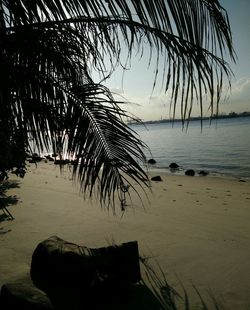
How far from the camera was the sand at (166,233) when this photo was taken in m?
4.15

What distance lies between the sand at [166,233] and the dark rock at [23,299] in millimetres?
966

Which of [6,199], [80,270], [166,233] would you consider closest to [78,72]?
[80,270]

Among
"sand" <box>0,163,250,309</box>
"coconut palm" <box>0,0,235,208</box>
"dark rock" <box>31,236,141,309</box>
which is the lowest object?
"sand" <box>0,163,250,309</box>

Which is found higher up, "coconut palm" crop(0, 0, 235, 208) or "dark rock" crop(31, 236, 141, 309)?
"coconut palm" crop(0, 0, 235, 208)

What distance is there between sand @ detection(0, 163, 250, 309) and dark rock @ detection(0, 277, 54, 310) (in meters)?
0.97

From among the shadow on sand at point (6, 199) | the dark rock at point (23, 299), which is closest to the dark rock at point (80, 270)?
the dark rock at point (23, 299)

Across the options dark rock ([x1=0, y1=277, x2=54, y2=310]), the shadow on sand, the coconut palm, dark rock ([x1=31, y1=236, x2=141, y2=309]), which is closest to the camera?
the coconut palm

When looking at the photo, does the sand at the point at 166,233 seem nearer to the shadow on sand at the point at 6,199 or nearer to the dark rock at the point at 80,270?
the shadow on sand at the point at 6,199

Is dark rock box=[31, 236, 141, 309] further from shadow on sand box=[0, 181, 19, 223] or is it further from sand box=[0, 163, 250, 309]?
shadow on sand box=[0, 181, 19, 223]

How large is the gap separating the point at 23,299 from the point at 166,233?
3524 mm

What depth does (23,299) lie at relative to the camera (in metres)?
2.89

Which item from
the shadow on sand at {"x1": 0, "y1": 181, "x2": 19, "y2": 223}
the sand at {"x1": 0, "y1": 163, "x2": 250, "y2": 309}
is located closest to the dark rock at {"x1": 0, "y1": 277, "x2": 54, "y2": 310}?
the sand at {"x1": 0, "y1": 163, "x2": 250, "y2": 309}

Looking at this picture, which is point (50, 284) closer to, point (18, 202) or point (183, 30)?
point (183, 30)

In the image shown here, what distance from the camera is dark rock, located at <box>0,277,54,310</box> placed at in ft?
9.37
